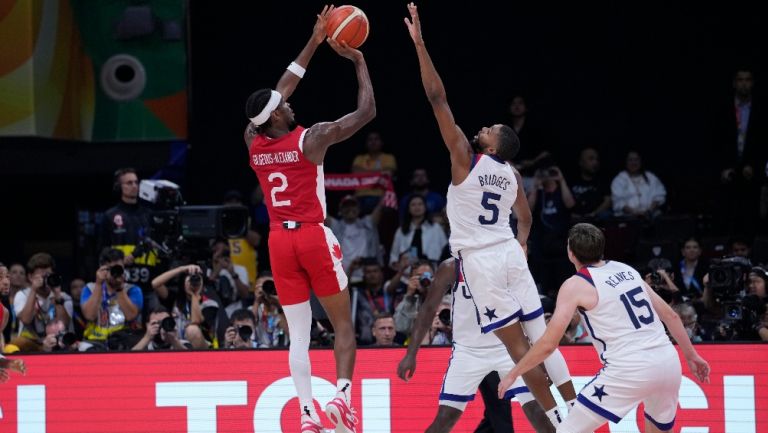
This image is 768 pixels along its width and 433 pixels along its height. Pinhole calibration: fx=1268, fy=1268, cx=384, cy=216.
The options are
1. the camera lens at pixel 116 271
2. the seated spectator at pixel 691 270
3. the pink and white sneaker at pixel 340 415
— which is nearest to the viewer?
the pink and white sneaker at pixel 340 415

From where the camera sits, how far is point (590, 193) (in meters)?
14.8

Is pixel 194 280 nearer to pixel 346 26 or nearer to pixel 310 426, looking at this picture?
pixel 310 426

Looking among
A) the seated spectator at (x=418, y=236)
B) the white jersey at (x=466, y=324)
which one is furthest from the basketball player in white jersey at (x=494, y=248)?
the seated spectator at (x=418, y=236)

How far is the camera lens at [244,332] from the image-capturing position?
1106cm

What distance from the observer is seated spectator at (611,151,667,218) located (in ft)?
49.2

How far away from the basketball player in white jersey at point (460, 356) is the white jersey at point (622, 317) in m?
1.43

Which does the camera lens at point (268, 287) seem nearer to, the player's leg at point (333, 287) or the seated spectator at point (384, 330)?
the seated spectator at point (384, 330)

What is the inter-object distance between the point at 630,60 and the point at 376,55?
11.5ft

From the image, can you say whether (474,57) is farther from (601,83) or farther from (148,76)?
(148,76)

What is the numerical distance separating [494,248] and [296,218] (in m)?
1.34

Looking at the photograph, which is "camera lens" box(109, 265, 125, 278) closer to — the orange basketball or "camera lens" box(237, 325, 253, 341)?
"camera lens" box(237, 325, 253, 341)

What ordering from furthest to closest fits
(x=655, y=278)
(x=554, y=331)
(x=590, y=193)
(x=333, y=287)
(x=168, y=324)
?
1. (x=590, y=193)
2. (x=655, y=278)
3. (x=168, y=324)
4. (x=333, y=287)
5. (x=554, y=331)

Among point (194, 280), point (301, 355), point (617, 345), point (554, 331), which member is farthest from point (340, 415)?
point (194, 280)

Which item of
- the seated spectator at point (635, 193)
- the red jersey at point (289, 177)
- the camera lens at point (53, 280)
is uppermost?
the seated spectator at point (635, 193)
